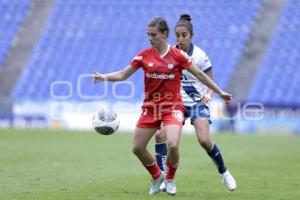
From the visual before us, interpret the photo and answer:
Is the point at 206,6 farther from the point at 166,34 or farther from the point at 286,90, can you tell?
the point at 166,34

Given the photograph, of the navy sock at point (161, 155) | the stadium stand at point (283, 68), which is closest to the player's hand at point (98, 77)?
the navy sock at point (161, 155)

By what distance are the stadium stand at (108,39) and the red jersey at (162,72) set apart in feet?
73.5

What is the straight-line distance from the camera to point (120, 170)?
14117mm

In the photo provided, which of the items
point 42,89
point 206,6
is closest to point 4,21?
point 42,89

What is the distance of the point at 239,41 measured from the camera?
34688 millimetres

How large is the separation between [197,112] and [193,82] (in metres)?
0.49

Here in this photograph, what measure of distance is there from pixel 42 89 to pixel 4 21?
17.0 feet

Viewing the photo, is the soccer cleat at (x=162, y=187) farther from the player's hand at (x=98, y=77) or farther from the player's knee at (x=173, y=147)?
the player's hand at (x=98, y=77)

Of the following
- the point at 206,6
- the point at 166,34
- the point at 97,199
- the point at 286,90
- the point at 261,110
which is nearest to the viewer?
the point at 97,199

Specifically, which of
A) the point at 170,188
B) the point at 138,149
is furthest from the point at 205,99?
the point at 170,188

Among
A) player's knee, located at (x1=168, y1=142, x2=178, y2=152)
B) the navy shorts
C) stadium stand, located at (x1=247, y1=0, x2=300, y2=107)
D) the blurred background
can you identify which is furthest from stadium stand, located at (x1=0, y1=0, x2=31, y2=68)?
player's knee, located at (x1=168, y1=142, x2=178, y2=152)

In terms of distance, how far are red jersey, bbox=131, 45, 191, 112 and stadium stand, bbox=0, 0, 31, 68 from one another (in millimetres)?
26019

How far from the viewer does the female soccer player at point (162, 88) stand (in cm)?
966

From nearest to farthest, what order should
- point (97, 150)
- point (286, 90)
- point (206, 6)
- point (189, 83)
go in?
point (189, 83), point (97, 150), point (286, 90), point (206, 6)
